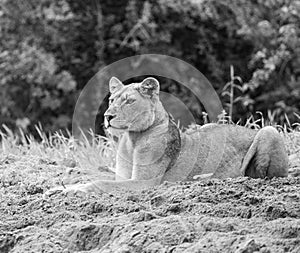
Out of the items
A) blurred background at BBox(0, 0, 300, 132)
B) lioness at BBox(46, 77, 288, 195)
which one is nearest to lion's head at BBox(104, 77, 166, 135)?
lioness at BBox(46, 77, 288, 195)

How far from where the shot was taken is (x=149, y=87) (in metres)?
5.18

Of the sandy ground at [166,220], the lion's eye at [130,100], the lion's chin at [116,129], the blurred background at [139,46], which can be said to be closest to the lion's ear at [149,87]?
the lion's eye at [130,100]

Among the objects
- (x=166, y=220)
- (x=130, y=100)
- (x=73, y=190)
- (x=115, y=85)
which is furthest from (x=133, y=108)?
(x=166, y=220)

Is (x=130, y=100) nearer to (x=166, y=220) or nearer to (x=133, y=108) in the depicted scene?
(x=133, y=108)

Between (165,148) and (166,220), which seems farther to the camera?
(165,148)

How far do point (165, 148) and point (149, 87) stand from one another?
1.43 feet

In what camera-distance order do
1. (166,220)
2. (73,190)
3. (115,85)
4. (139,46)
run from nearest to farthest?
1. (166,220)
2. (73,190)
3. (115,85)
4. (139,46)

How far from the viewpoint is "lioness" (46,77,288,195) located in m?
5.06

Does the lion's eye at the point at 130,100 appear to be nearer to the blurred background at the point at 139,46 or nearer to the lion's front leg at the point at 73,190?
the lion's front leg at the point at 73,190

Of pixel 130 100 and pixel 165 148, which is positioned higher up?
pixel 130 100

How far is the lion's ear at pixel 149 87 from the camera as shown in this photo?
517cm

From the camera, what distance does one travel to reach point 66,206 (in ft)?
14.5

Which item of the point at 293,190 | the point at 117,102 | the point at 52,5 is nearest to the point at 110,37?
the point at 52,5

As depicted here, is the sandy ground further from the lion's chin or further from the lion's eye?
the lion's eye
